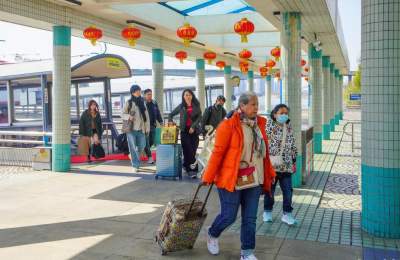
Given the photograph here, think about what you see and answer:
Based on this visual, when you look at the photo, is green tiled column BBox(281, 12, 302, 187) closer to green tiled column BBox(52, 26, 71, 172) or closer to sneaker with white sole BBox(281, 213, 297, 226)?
sneaker with white sole BBox(281, 213, 297, 226)

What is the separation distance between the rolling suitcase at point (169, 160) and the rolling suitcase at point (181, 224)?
4.30 m

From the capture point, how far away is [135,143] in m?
10.3

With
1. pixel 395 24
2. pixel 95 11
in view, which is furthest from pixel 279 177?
pixel 95 11

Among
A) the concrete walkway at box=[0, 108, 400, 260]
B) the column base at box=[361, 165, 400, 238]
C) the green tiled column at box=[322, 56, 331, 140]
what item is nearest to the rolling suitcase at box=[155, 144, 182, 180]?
the concrete walkway at box=[0, 108, 400, 260]

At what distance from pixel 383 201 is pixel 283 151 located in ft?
4.34

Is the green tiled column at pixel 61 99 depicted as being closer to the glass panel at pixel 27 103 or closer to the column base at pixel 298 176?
the glass panel at pixel 27 103

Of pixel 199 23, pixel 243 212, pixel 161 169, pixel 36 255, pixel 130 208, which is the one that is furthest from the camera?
pixel 199 23

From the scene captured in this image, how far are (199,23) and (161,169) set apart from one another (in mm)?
6965

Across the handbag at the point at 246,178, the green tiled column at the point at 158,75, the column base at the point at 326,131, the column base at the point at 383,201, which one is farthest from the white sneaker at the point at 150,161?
the column base at the point at 326,131

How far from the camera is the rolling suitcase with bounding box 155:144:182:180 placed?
30.2 feet

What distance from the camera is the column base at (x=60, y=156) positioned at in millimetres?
10453

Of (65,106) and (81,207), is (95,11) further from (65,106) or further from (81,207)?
(81,207)

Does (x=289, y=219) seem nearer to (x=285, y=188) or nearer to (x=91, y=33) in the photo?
(x=285, y=188)

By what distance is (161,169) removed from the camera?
938cm
